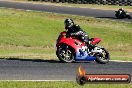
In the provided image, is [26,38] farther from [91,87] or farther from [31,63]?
[91,87]

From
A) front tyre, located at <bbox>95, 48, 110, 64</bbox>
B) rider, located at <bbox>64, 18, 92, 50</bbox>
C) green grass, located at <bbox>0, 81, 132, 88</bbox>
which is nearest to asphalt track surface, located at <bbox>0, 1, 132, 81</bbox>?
front tyre, located at <bbox>95, 48, 110, 64</bbox>

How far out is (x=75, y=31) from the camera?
18.3 metres

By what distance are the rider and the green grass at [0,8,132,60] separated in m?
8.93

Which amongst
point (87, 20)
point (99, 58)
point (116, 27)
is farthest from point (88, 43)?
point (87, 20)

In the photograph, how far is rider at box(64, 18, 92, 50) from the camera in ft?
59.8

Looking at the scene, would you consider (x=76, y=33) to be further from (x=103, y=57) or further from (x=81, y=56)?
(x=103, y=57)

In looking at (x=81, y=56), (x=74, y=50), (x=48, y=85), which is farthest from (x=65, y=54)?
(x=48, y=85)

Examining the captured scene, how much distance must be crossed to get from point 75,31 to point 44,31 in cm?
1667

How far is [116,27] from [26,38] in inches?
304

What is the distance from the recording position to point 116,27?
36750mm

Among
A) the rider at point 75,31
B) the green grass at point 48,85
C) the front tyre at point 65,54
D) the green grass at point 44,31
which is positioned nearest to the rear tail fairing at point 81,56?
the front tyre at point 65,54

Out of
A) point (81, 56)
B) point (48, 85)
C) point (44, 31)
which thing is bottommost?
point (44, 31)

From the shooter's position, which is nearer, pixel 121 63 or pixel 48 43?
pixel 121 63

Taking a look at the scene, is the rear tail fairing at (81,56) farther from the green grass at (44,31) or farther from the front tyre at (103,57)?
the green grass at (44,31)
